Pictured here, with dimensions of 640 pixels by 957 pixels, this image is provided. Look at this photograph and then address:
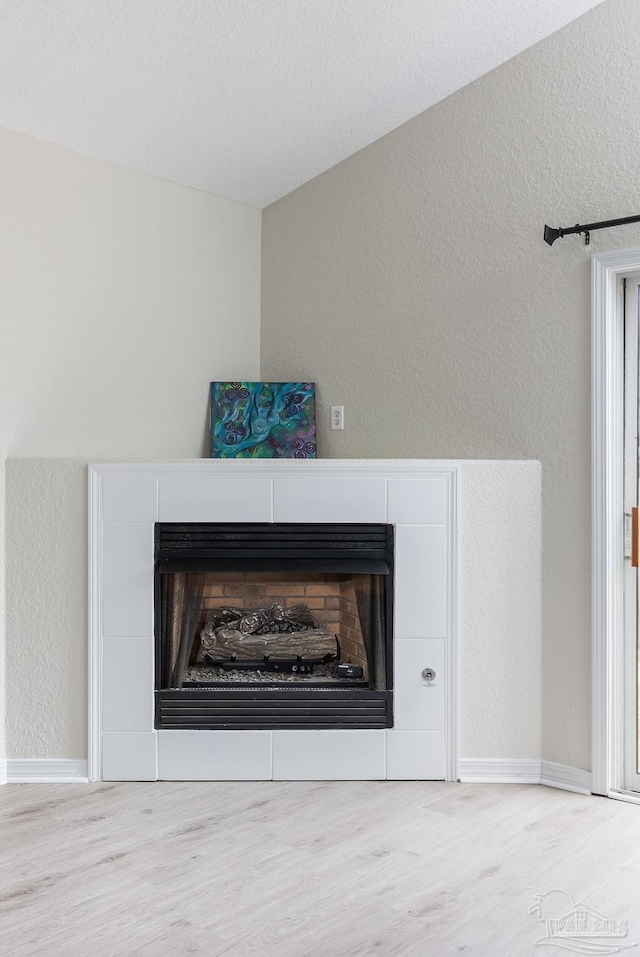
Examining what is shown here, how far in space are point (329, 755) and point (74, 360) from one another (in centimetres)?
176

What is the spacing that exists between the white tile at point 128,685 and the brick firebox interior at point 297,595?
0.20 meters

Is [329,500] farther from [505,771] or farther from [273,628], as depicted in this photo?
[505,771]

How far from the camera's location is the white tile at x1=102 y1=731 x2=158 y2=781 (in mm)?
2936

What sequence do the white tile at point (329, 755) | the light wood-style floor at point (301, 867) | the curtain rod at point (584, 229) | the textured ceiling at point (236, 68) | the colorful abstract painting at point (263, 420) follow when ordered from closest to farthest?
the light wood-style floor at point (301, 867) → the textured ceiling at point (236, 68) → the curtain rod at point (584, 229) → the white tile at point (329, 755) → the colorful abstract painting at point (263, 420)

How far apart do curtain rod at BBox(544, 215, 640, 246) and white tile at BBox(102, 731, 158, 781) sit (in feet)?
7.44

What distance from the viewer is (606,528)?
2836mm

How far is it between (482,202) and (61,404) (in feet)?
5.84

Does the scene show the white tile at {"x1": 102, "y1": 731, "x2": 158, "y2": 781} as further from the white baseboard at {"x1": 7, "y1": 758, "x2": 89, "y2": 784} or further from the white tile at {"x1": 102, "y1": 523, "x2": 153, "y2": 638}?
the white tile at {"x1": 102, "y1": 523, "x2": 153, "y2": 638}

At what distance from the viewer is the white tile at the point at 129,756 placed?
2.94 meters

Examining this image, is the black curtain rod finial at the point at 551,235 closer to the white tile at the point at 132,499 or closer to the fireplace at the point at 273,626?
the fireplace at the point at 273,626

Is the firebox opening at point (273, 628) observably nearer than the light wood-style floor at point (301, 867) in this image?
No

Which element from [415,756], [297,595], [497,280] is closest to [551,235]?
[497,280]

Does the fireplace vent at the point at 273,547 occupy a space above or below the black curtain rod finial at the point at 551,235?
below

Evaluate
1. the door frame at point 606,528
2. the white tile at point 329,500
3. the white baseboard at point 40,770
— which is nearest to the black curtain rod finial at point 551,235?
the door frame at point 606,528
